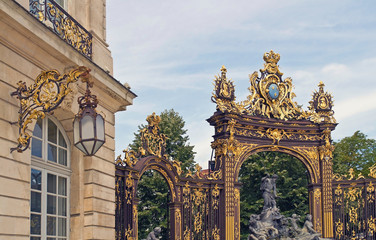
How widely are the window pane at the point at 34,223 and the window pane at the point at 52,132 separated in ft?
4.11

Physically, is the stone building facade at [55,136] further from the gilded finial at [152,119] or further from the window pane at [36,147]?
the gilded finial at [152,119]

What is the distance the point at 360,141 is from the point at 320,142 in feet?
43.0

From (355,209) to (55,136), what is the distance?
1253 centimetres

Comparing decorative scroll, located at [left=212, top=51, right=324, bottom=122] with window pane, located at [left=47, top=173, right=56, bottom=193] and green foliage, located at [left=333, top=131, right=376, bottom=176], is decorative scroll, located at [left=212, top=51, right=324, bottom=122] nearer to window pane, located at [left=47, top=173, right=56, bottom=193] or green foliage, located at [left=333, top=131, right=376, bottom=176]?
window pane, located at [left=47, top=173, right=56, bottom=193]

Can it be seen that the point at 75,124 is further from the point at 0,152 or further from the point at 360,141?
the point at 360,141

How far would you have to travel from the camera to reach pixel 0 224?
7520 millimetres

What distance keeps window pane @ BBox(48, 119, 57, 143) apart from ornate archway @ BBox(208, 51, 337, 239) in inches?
356

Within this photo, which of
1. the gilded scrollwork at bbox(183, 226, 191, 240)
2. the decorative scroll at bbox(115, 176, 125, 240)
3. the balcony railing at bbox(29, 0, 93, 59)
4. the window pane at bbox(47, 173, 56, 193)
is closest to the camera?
the balcony railing at bbox(29, 0, 93, 59)

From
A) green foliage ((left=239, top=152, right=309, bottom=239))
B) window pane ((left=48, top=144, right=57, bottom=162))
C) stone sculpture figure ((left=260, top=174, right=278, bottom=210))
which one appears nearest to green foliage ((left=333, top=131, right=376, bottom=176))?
green foliage ((left=239, top=152, right=309, bottom=239))

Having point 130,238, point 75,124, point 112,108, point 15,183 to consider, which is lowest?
point 130,238

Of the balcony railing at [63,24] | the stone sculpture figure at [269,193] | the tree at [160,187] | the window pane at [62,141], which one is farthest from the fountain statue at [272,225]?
the balcony railing at [63,24]

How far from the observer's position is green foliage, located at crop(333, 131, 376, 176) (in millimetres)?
31297

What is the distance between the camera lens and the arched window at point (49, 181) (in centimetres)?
896

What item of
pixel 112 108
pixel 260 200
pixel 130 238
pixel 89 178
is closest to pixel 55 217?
pixel 89 178
